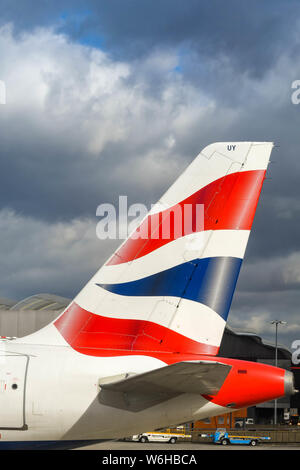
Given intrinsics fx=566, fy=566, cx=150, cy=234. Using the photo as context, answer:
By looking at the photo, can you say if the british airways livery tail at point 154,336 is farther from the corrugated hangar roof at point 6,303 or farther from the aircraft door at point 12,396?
the corrugated hangar roof at point 6,303

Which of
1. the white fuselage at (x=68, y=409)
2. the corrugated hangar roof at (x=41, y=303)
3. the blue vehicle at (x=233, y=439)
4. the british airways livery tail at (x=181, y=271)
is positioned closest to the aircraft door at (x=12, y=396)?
the white fuselage at (x=68, y=409)

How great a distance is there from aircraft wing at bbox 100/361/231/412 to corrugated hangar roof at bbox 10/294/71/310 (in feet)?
112

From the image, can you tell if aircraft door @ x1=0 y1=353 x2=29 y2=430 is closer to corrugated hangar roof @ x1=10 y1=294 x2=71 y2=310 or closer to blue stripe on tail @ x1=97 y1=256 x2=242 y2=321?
blue stripe on tail @ x1=97 y1=256 x2=242 y2=321

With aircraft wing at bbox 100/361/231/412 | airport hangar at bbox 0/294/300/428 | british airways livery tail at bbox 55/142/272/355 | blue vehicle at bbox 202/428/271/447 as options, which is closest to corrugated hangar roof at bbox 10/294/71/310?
airport hangar at bbox 0/294/300/428

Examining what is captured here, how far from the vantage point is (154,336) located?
1262cm

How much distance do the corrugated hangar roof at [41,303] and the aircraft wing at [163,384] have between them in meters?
34.2

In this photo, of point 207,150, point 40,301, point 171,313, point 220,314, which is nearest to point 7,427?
point 171,313

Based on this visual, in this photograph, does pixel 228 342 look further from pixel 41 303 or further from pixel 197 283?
pixel 197 283

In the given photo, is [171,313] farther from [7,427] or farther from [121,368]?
[7,427]

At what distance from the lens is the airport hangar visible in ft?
140

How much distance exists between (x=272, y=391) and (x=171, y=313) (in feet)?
9.11

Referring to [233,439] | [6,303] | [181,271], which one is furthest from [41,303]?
[181,271]

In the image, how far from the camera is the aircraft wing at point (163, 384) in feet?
31.5

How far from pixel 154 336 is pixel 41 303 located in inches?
1371
